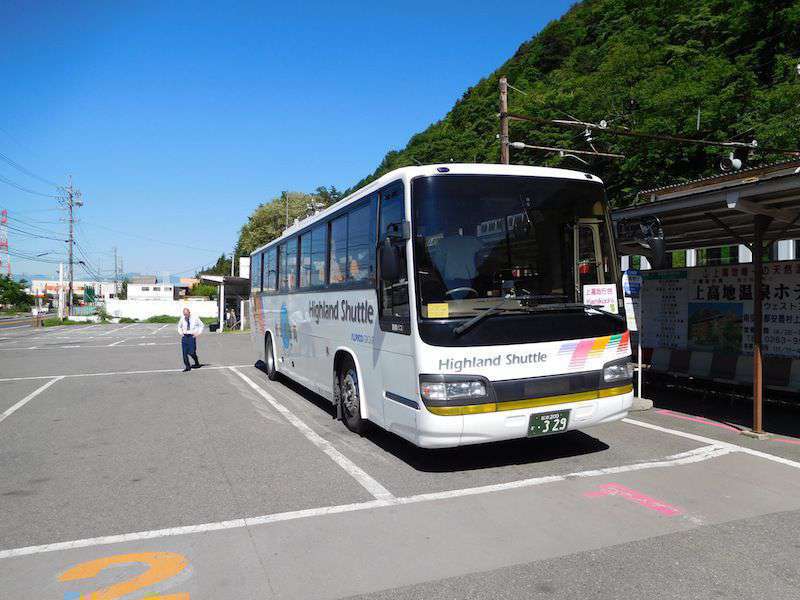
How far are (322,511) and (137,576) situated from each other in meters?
1.51

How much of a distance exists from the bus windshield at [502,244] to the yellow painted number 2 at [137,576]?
9.14ft

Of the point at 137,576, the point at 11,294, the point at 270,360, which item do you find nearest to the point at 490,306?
the point at 137,576

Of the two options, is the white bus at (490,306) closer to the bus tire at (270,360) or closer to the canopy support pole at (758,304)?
the canopy support pole at (758,304)

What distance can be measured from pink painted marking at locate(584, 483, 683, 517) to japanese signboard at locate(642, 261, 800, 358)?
5.34 m

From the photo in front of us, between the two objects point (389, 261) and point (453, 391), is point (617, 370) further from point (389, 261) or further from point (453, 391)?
point (389, 261)

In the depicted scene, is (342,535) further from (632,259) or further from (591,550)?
(632,259)

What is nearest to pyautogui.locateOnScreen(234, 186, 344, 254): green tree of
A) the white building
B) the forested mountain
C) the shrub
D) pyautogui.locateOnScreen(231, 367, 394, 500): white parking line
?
the shrub

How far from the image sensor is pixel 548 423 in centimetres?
564

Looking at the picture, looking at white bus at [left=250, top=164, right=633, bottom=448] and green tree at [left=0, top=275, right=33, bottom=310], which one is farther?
green tree at [left=0, top=275, right=33, bottom=310]

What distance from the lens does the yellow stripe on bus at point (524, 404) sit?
209 inches

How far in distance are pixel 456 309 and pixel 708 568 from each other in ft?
9.00

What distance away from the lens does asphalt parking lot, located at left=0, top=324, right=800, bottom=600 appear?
368 centimetres

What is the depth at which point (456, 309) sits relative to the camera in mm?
5469

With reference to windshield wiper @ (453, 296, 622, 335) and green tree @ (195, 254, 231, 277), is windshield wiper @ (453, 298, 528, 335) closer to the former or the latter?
windshield wiper @ (453, 296, 622, 335)
